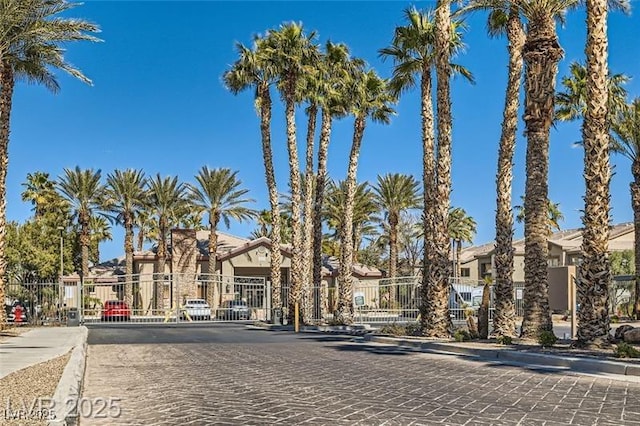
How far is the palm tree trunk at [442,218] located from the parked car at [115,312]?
76.0 ft

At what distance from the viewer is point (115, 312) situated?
42.9 metres

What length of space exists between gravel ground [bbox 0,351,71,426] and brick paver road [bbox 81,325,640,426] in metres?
0.58

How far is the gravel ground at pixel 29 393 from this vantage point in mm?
8555

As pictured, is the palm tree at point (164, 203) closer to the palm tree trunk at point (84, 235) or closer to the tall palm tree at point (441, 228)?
the palm tree trunk at point (84, 235)

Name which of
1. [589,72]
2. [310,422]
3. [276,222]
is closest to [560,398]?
[310,422]

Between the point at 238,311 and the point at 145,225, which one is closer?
the point at 238,311

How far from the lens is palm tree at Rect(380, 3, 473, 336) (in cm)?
2490

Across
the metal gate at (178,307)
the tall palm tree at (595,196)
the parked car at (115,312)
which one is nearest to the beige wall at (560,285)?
the tall palm tree at (595,196)

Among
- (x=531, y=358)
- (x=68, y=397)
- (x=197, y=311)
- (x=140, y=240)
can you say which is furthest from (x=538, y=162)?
(x=140, y=240)

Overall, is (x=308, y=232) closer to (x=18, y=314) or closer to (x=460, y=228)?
(x=18, y=314)

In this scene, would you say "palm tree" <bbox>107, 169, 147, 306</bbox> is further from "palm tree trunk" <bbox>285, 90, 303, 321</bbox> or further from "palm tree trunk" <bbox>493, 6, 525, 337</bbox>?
"palm tree trunk" <bbox>493, 6, 525, 337</bbox>

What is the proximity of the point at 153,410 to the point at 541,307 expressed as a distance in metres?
13.8

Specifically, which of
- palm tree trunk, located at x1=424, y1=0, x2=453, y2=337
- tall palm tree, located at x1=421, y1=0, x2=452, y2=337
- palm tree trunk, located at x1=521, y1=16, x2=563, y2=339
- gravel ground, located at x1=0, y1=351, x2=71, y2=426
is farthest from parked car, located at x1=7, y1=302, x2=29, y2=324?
palm tree trunk, located at x1=521, y1=16, x2=563, y2=339

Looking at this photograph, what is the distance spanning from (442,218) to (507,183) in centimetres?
221
